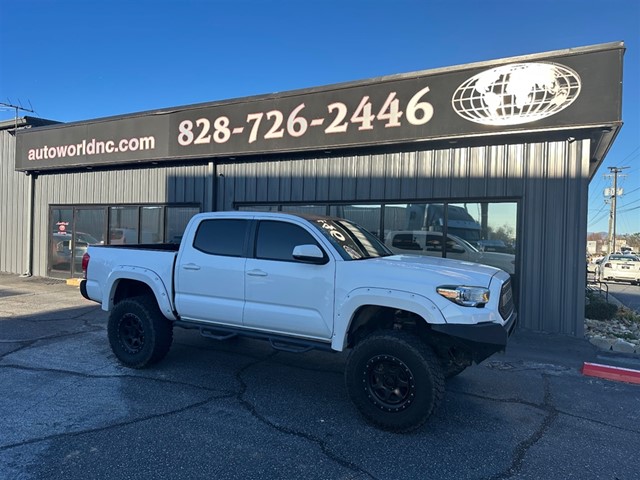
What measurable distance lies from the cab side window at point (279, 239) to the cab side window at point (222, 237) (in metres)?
0.24

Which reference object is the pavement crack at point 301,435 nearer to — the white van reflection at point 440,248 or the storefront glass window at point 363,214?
the white van reflection at point 440,248

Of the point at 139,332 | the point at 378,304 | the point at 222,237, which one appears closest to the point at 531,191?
the point at 378,304

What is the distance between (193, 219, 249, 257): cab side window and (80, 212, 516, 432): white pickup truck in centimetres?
1

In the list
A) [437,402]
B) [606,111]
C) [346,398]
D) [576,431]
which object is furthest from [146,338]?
[606,111]

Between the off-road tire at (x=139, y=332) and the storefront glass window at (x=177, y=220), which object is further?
the storefront glass window at (x=177, y=220)

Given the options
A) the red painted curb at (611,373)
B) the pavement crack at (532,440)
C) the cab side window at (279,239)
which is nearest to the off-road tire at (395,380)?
the pavement crack at (532,440)

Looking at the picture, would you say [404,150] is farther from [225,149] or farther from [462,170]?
[225,149]

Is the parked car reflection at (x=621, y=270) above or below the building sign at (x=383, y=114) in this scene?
below

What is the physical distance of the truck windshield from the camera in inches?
181

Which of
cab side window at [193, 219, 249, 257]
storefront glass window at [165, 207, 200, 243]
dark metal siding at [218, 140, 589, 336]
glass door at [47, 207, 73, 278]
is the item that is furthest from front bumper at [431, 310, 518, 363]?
glass door at [47, 207, 73, 278]

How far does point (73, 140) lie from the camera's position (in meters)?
13.0

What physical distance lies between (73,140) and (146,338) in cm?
1025

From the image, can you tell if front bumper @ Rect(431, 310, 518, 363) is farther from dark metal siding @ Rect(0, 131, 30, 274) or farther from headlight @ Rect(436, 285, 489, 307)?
dark metal siding @ Rect(0, 131, 30, 274)

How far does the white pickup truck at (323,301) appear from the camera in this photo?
3816 mm
